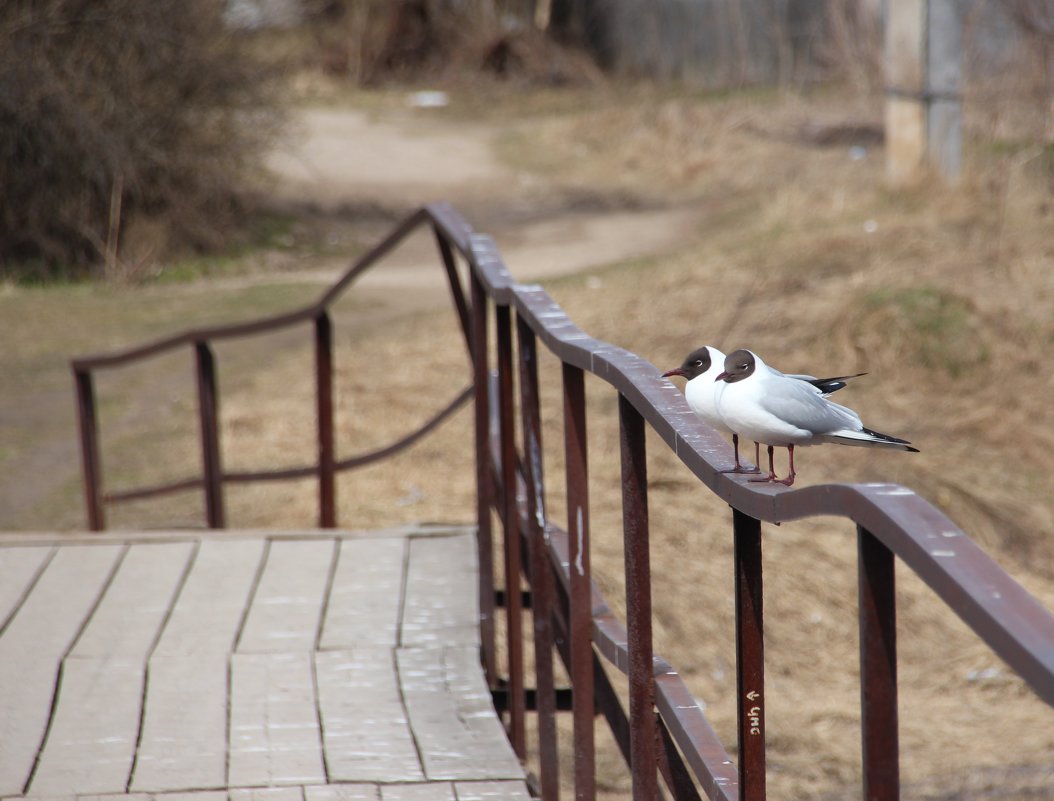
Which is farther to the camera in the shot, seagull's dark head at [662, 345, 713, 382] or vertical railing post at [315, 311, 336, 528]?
vertical railing post at [315, 311, 336, 528]

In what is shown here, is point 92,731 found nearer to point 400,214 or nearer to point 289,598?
point 289,598

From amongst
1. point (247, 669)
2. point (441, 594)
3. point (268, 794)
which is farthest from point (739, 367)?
point (441, 594)

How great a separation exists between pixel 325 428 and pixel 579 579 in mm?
2343

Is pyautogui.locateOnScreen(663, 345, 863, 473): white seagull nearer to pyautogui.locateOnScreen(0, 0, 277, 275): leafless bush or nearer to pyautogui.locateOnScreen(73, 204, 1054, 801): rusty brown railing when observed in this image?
pyautogui.locateOnScreen(73, 204, 1054, 801): rusty brown railing

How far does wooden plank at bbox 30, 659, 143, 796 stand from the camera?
2.57 m

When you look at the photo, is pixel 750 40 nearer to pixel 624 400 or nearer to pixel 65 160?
pixel 65 160

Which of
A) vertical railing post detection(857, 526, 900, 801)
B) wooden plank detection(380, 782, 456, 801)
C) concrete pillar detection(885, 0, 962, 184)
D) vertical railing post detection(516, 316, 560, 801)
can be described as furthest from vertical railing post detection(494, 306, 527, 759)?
concrete pillar detection(885, 0, 962, 184)

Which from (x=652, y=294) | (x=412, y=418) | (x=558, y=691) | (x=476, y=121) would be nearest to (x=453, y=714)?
(x=558, y=691)

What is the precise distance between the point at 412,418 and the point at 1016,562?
280 centimetres

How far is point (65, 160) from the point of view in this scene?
11148 millimetres

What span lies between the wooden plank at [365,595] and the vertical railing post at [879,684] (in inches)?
88.9

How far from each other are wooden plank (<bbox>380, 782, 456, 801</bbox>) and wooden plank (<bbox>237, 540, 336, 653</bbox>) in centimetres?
73

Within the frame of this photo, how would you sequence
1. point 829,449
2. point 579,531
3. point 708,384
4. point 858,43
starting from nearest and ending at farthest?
point 708,384, point 579,531, point 829,449, point 858,43

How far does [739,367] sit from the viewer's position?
1.63 meters
